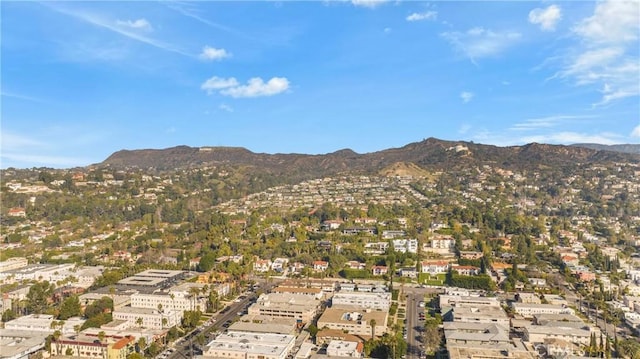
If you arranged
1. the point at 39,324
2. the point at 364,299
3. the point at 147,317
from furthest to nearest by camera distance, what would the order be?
the point at 364,299 → the point at 147,317 → the point at 39,324

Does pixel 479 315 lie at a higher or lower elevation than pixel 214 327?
higher

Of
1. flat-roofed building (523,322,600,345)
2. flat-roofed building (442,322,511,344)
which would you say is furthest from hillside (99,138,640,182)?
flat-roofed building (442,322,511,344)

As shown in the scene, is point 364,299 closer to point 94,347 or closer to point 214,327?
point 214,327

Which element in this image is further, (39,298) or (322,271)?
(322,271)

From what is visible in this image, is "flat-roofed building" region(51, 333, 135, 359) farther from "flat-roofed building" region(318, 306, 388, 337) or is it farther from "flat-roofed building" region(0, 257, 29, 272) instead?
"flat-roofed building" region(0, 257, 29, 272)

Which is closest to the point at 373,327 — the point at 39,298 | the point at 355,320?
the point at 355,320

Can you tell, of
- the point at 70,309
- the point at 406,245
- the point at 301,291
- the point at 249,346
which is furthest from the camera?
the point at 406,245

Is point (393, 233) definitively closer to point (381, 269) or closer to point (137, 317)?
point (381, 269)
